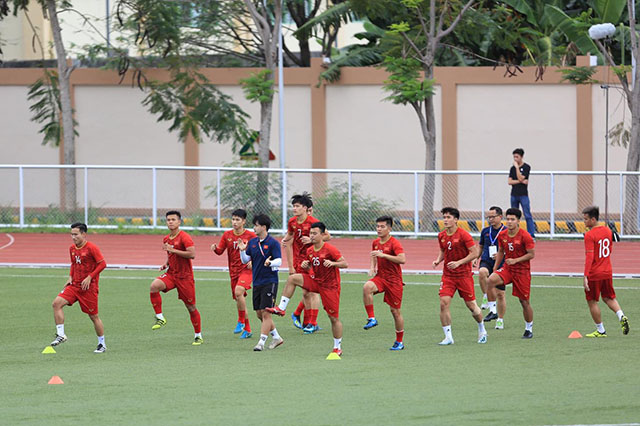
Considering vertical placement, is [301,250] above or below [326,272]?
above

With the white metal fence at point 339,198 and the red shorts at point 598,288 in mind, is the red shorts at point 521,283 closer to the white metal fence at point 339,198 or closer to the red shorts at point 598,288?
the red shorts at point 598,288

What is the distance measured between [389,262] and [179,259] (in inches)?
120

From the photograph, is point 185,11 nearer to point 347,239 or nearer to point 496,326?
point 347,239

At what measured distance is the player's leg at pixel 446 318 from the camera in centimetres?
1435

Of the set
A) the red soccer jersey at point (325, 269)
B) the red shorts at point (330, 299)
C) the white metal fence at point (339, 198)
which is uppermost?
the white metal fence at point (339, 198)

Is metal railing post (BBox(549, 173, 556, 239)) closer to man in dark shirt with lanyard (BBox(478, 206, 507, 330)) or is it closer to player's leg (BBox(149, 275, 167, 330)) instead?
man in dark shirt with lanyard (BBox(478, 206, 507, 330))

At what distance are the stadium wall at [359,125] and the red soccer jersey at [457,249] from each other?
14864 millimetres

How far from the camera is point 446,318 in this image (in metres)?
14.4

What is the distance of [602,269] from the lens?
14.8 metres

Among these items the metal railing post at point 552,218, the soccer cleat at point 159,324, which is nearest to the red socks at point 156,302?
the soccer cleat at point 159,324

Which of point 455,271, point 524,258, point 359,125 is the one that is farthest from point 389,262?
point 359,125

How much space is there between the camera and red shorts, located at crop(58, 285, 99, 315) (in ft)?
47.2

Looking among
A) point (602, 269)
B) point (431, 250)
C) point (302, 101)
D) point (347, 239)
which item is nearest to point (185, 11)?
point (302, 101)

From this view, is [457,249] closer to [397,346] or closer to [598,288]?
[397,346]
